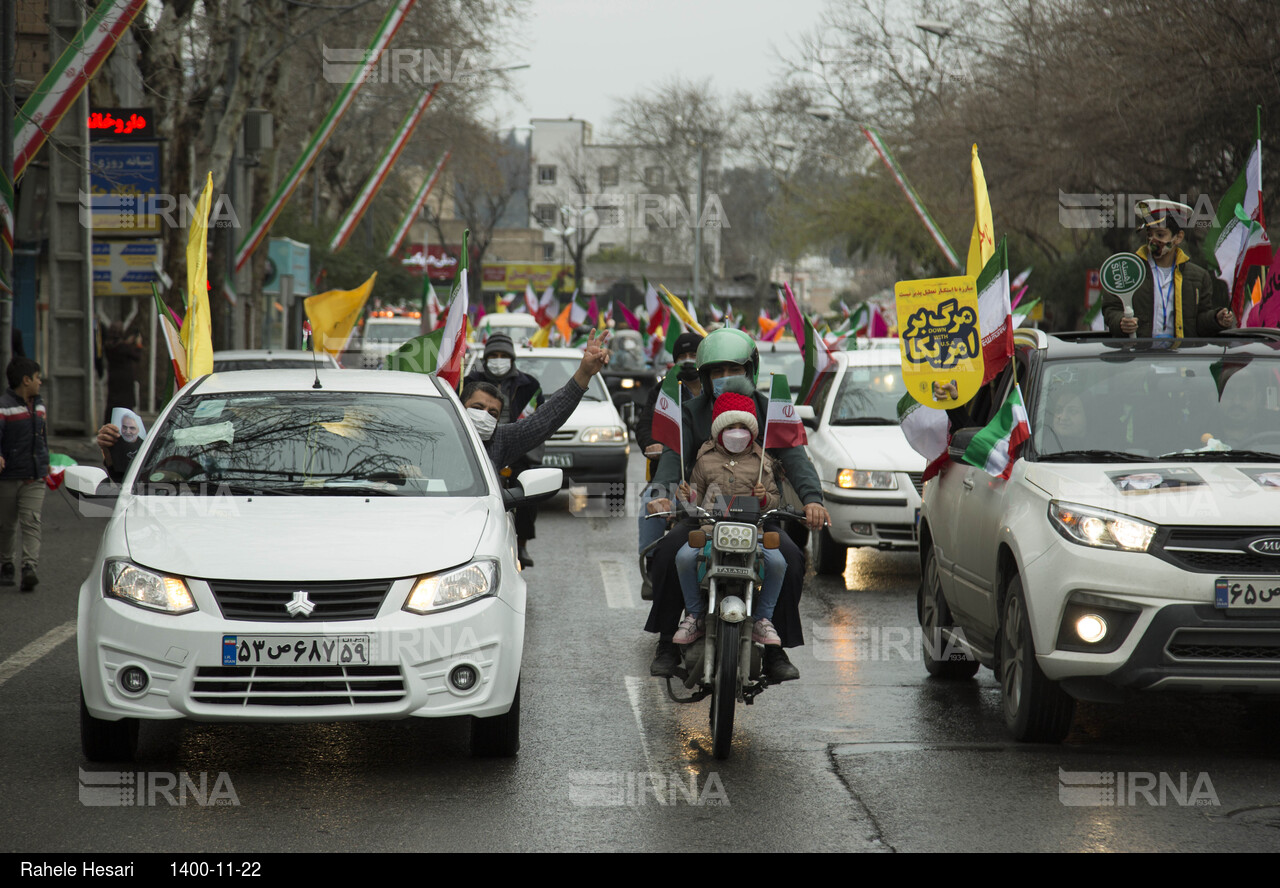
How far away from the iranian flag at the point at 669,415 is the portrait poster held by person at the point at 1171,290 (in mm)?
2989

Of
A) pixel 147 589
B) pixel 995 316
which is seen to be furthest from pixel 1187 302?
pixel 147 589

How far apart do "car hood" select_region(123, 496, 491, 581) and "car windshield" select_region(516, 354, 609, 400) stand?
1160 cm

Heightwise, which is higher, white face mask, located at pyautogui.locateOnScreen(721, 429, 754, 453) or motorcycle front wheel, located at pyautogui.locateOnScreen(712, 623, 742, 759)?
white face mask, located at pyautogui.locateOnScreen(721, 429, 754, 453)

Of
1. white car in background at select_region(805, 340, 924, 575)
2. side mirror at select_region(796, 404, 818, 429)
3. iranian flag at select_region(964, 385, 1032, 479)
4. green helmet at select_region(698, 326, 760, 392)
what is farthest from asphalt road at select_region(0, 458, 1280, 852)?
side mirror at select_region(796, 404, 818, 429)

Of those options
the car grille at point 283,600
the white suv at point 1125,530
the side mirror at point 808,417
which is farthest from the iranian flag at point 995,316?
the side mirror at point 808,417

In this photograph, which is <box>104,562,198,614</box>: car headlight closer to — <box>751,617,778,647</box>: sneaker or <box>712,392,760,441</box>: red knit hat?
<box>751,617,778,647</box>: sneaker

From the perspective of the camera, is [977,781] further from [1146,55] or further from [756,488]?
[1146,55]

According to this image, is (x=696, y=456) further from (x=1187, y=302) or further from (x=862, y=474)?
(x=862, y=474)

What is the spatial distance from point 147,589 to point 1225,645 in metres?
4.05

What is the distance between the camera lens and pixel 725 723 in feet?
20.8

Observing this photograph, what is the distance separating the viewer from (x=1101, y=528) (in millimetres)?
6152

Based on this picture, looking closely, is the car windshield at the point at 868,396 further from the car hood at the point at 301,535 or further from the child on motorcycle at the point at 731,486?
the car hood at the point at 301,535

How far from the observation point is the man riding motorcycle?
22.1 feet

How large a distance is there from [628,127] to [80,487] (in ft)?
216
